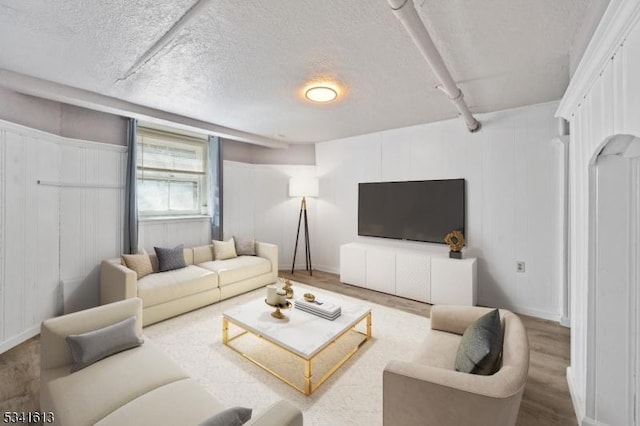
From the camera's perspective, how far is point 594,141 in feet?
4.86

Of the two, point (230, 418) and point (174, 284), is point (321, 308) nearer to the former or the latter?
point (230, 418)

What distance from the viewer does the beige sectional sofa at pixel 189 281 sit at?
121 inches

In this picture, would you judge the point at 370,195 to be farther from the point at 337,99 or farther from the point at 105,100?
the point at 105,100

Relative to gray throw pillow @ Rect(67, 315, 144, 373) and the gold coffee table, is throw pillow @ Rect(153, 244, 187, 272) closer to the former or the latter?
the gold coffee table

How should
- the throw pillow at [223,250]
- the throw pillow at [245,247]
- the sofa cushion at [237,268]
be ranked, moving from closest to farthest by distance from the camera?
the sofa cushion at [237,268] < the throw pillow at [223,250] < the throw pillow at [245,247]

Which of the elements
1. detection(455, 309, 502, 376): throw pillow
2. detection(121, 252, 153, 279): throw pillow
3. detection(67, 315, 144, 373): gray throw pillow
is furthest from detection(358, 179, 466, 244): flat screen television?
detection(67, 315, 144, 373): gray throw pillow

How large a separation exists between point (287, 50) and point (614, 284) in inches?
106

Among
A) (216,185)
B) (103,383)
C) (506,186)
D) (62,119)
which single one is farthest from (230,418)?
(216,185)

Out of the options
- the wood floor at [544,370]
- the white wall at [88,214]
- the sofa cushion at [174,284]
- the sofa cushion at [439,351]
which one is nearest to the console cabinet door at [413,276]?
the wood floor at [544,370]

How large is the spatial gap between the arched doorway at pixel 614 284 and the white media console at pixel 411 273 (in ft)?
6.21

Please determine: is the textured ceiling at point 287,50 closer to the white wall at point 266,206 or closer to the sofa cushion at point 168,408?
the white wall at point 266,206

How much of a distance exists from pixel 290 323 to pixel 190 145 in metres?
3.83

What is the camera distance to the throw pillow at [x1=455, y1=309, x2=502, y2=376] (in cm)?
141

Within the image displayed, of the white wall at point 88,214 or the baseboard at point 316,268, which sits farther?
the baseboard at point 316,268
